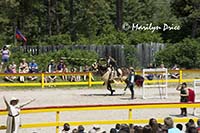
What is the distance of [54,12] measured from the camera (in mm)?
61656

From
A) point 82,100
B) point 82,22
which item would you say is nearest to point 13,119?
point 82,100

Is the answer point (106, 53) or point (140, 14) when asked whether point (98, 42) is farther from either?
point (140, 14)

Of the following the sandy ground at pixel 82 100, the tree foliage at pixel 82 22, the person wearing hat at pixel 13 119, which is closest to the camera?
the person wearing hat at pixel 13 119

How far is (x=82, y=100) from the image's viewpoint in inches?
1097

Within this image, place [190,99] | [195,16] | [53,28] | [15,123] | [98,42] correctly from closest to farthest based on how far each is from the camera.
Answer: [15,123], [190,99], [98,42], [195,16], [53,28]

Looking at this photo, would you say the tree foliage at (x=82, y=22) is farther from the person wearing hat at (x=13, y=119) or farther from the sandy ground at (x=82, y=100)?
the person wearing hat at (x=13, y=119)

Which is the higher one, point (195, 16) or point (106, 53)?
point (195, 16)

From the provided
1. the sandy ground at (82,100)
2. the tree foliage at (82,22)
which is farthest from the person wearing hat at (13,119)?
the tree foliage at (82,22)

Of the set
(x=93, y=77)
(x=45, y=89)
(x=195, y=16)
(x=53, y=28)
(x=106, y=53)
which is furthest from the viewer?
(x=53, y=28)

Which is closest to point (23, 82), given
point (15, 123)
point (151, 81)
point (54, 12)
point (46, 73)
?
point (46, 73)

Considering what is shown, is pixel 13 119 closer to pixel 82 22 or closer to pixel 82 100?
pixel 82 100

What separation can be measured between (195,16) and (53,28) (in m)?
19.4

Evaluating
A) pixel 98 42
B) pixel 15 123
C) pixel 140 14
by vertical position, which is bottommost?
pixel 15 123

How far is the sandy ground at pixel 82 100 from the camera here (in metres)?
22.0
